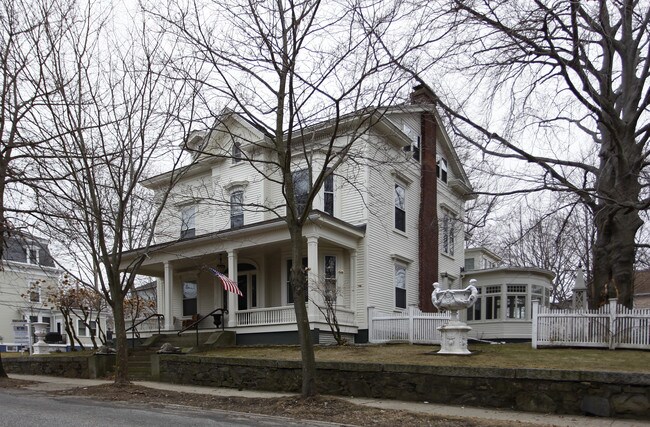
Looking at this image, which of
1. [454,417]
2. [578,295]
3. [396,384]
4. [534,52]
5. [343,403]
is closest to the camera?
[454,417]

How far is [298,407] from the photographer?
31.9 ft

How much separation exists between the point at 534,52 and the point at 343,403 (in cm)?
913

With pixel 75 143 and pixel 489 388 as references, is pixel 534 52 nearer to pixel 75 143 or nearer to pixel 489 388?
pixel 489 388

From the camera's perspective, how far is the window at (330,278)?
17212 mm

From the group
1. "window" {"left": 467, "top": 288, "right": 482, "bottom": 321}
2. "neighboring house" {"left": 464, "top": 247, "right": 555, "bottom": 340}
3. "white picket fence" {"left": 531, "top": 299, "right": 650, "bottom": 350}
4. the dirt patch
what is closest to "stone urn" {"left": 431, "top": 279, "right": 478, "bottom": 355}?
"white picket fence" {"left": 531, "top": 299, "right": 650, "bottom": 350}

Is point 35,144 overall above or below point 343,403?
above

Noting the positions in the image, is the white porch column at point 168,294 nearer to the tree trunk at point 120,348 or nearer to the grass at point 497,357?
the grass at point 497,357

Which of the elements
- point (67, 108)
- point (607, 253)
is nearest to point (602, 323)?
point (607, 253)

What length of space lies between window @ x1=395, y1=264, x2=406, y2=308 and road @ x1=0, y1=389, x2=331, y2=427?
12346 mm

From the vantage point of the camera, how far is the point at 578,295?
23.2m

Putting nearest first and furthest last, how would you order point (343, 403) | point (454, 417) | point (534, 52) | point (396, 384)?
point (454, 417), point (343, 403), point (396, 384), point (534, 52)

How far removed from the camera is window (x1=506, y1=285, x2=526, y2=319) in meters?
25.1

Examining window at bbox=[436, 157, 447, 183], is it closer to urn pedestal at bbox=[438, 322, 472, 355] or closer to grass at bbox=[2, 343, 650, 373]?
grass at bbox=[2, 343, 650, 373]

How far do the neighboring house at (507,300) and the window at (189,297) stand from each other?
12370 millimetres
